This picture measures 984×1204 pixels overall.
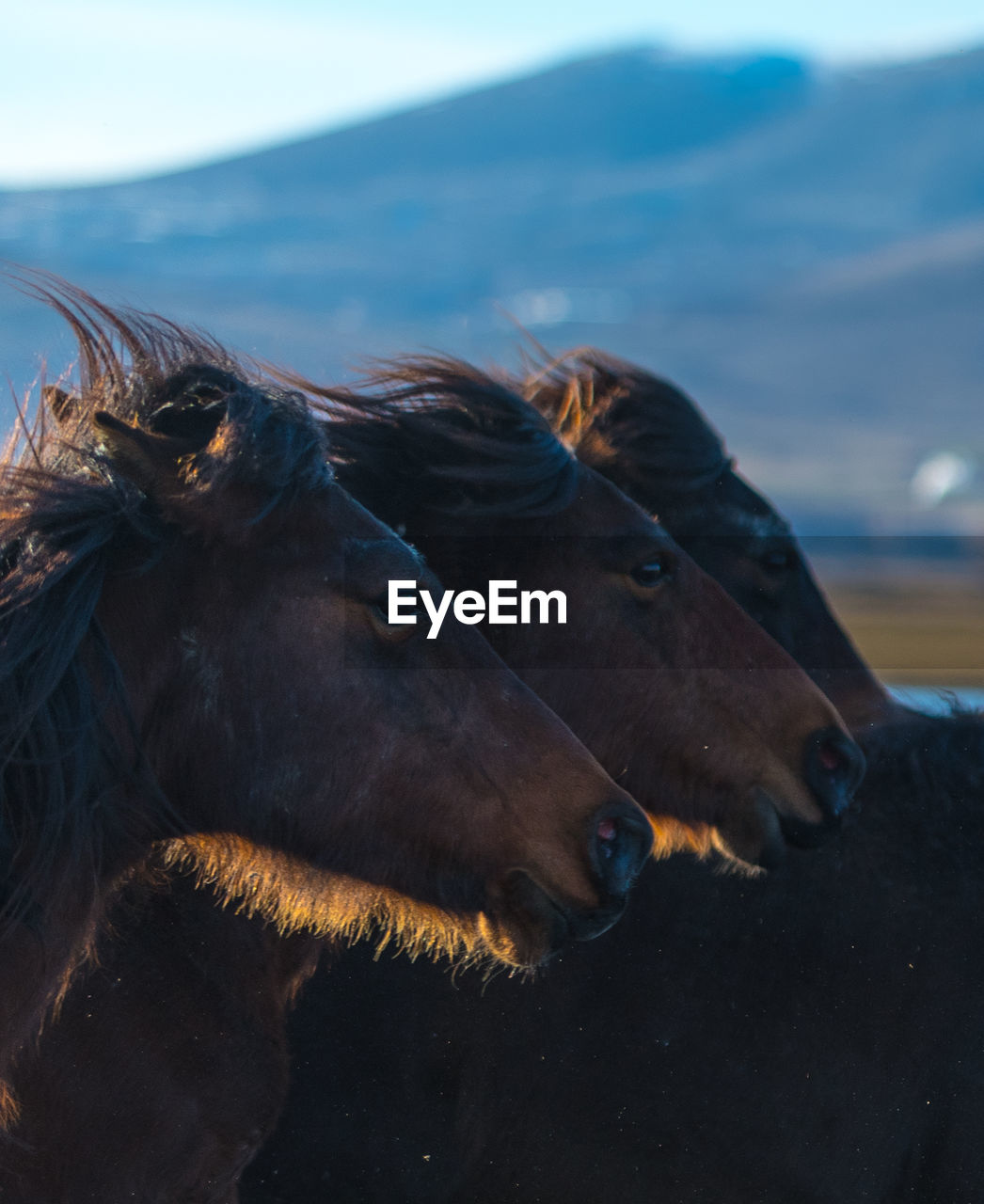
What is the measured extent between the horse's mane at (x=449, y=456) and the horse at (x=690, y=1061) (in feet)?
3.78

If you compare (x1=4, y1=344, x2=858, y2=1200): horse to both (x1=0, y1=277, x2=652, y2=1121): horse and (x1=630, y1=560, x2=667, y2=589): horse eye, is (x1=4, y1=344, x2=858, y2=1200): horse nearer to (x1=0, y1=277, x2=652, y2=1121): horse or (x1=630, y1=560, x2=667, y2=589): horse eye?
(x1=630, y1=560, x2=667, y2=589): horse eye

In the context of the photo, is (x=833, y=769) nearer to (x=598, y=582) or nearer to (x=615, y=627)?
(x=615, y=627)

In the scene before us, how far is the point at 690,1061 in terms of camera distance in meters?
3.92

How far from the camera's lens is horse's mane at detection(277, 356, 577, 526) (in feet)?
13.0

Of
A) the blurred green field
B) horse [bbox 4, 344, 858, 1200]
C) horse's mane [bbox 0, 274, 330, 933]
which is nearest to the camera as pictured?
horse's mane [bbox 0, 274, 330, 933]

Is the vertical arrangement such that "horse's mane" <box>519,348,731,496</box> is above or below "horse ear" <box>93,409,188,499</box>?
below

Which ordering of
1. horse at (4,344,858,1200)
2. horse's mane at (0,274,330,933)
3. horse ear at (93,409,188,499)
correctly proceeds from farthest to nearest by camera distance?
horse at (4,344,858,1200), horse ear at (93,409,188,499), horse's mane at (0,274,330,933)

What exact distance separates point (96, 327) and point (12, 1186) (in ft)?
6.02

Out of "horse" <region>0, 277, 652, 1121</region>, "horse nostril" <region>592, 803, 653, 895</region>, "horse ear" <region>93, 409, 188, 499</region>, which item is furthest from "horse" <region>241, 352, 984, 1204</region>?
"horse ear" <region>93, 409, 188, 499</region>

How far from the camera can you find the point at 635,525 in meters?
3.98

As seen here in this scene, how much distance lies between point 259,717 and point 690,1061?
1.76 m

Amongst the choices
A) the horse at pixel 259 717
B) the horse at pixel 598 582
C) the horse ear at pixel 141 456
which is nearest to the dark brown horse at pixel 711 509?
the horse at pixel 598 582

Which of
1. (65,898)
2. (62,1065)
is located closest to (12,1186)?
(62,1065)

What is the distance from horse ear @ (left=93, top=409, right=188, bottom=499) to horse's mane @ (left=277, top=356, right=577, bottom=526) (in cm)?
109
